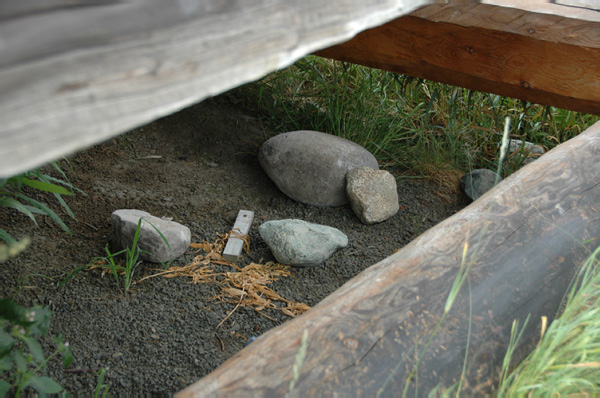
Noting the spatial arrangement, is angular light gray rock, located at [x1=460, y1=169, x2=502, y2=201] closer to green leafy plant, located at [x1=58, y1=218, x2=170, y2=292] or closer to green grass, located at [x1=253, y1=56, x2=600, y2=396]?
green grass, located at [x1=253, y1=56, x2=600, y2=396]

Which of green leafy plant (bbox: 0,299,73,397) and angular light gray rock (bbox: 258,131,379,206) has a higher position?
green leafy plant (bbox: 0,299,73,397)

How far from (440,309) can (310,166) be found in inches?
93.6

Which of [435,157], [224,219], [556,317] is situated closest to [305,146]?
[224,219]

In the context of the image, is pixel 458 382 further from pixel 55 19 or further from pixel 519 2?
pixel 519 2

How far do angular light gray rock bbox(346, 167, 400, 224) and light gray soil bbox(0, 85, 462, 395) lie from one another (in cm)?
8

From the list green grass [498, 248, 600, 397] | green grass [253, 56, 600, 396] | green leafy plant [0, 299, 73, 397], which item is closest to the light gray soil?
green grass [253, 56, 600, 396]

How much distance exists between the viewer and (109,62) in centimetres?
61

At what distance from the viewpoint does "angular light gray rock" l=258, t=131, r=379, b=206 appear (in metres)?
3.42

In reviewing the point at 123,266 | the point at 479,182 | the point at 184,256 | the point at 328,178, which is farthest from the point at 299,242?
the point at 479,182

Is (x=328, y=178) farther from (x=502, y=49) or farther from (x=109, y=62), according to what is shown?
(x=109, y=62)

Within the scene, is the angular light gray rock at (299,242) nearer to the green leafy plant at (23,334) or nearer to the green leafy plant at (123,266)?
the green leafy plant at (123,266)

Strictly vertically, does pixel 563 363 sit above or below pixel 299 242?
above

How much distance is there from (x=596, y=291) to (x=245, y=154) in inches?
111

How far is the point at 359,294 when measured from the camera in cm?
110
